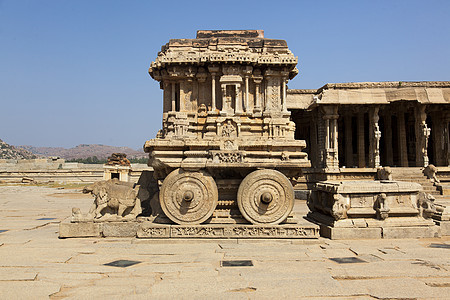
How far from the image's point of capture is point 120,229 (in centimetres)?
741

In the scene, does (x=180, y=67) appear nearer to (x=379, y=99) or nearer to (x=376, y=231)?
(x=376, y=231)

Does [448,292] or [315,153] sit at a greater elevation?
[315,153]

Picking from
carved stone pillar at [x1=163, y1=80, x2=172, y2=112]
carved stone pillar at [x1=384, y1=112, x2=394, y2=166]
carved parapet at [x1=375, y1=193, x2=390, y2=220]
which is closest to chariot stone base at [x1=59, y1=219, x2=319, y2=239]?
carved parapet at [x1=375, y1=193, x2=390, y2=220]

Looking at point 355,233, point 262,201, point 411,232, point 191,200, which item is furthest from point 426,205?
point 191,200

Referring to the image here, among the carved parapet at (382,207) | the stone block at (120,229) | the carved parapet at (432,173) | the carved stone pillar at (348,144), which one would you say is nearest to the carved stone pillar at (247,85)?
the carved parapet at (382,207)

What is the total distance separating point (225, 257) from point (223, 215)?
5.40 feet

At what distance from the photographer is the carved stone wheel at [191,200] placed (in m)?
6.98

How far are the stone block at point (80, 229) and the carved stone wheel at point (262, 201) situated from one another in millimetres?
3011

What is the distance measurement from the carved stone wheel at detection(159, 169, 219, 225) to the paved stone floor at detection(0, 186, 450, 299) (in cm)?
50

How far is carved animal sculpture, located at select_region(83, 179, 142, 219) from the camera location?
24.5ft

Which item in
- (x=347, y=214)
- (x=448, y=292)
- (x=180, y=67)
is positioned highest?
(x=180, y=67)

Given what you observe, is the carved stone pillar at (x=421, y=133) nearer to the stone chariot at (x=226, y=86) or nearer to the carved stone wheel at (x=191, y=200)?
the stone chariot at (x=226, y=86)

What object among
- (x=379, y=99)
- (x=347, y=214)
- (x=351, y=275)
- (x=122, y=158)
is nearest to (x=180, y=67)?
(x=347, y=214)

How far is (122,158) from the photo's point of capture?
29.8 meters
